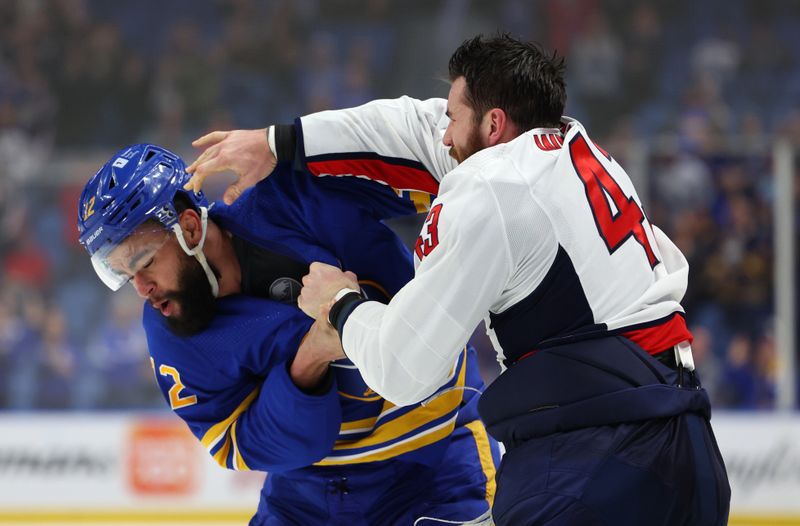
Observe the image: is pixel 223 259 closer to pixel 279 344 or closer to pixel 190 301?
pixel 190 301

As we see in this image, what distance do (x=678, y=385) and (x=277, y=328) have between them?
3.79 feet

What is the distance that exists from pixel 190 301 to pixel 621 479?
1.30 metres

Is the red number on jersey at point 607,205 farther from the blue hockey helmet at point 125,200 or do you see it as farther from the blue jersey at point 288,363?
the blue hockey helmet at point 125,200

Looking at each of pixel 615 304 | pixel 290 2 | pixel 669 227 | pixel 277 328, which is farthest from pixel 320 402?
pixel 290 2

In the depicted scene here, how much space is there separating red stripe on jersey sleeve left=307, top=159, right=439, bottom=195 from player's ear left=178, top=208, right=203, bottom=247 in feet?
1.14

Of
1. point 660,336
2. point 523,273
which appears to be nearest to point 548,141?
point 523,273

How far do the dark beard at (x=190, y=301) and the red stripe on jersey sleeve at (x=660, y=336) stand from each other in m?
1.21

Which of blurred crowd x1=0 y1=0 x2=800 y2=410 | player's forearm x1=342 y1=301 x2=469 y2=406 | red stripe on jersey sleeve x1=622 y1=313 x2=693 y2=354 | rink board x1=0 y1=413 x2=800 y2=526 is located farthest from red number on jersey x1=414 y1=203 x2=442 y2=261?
blurred crowd x1=0 y1=0 x2=800 y2=410

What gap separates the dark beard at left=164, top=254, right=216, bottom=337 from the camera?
278cm

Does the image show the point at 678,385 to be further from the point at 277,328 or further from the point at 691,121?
the point at 691,121

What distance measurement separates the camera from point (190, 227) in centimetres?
286

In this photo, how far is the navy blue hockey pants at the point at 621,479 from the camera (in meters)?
2.01

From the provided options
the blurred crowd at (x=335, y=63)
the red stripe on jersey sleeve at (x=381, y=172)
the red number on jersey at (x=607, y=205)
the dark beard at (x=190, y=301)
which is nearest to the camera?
the red number on jersey at (x=607, y=205)

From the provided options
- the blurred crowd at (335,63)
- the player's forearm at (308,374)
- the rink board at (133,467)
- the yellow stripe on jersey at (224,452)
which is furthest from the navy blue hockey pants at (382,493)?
the blurred crowd at (335,63)
